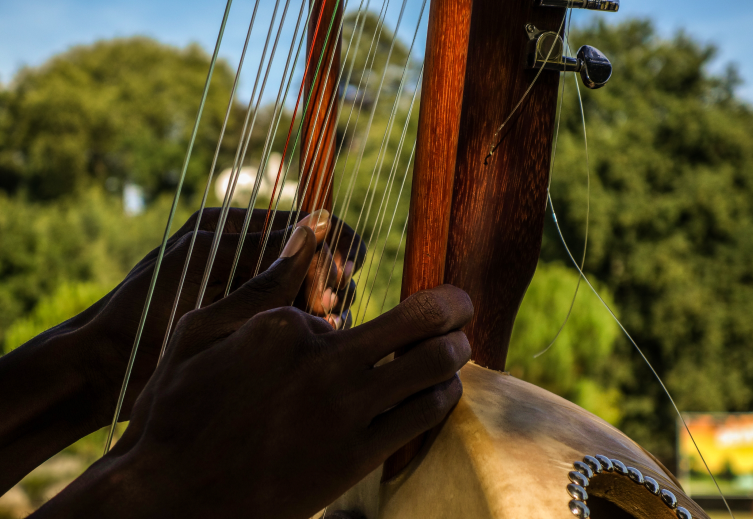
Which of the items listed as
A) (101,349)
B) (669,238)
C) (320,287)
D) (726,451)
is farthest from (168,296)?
→ (669,238)

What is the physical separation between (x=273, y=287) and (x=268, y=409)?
12 centimetres

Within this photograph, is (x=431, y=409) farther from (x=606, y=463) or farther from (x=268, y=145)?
(x=268, y=145)

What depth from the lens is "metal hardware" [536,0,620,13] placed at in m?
0.70

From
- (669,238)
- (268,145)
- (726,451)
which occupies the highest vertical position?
(669,238)

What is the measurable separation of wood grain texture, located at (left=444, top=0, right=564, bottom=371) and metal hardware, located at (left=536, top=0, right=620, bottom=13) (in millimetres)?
13

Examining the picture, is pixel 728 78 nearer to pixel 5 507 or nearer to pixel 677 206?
pixel 677 206

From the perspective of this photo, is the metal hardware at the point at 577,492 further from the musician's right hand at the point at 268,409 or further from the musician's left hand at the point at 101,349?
the musician's left hand at the point at 101,349

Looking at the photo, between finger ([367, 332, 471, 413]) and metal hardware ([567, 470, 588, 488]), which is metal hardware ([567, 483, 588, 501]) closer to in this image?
metal hardware ([567, 470, 588, 488])

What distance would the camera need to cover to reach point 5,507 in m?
6.75

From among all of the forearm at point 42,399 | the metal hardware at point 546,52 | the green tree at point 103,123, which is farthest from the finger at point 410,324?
the green tree at point 103,123

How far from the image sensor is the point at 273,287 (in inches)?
23.7

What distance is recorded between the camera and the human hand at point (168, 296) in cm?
93

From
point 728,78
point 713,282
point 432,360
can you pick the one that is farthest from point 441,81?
point 728,78

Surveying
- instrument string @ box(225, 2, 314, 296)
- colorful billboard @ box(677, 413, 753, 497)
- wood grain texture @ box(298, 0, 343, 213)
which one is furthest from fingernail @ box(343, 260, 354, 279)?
colorful billboard @ box(677, 413, 753, 497)
